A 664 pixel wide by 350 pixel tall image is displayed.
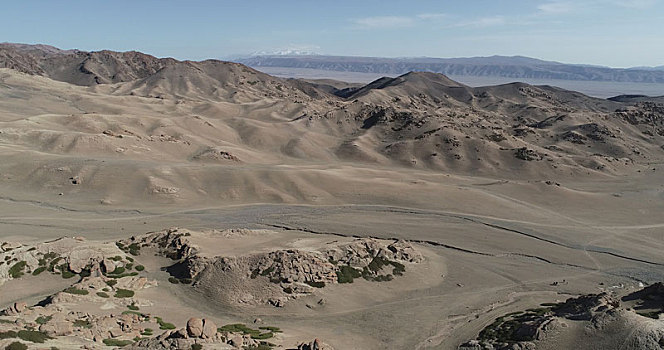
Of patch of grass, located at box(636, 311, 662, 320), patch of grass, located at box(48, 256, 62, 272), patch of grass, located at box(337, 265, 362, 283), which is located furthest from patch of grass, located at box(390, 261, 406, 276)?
patch of grass, located at box(48, 256, 62, 272)

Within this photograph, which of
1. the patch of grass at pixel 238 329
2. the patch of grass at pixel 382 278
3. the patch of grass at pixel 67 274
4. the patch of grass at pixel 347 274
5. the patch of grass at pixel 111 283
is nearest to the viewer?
the patch of grass at pixel 238 329

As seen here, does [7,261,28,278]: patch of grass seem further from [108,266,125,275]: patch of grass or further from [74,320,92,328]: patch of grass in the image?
[74,320,92,328]: patch of grass

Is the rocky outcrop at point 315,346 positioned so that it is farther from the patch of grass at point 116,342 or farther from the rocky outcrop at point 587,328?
the rocky outcrop at point 587,328

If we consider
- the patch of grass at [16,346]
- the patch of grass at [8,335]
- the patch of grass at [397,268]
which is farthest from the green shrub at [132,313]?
the patch of grass at [397,268]

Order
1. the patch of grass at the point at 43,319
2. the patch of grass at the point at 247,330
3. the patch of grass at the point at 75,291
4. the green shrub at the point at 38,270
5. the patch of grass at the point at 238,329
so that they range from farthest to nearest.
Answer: the green shrub at the point at 38,270 → the patch of grass at the point at 75,291 → the patch of grass at the point at 238,329 → the patch of grass at the point at 247,330 → the patch of grass at the point at 43,319

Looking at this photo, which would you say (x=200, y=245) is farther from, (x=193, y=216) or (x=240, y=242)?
(x=193, y=216)

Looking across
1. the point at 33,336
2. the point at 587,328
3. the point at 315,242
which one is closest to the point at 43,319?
the point at 33,336
